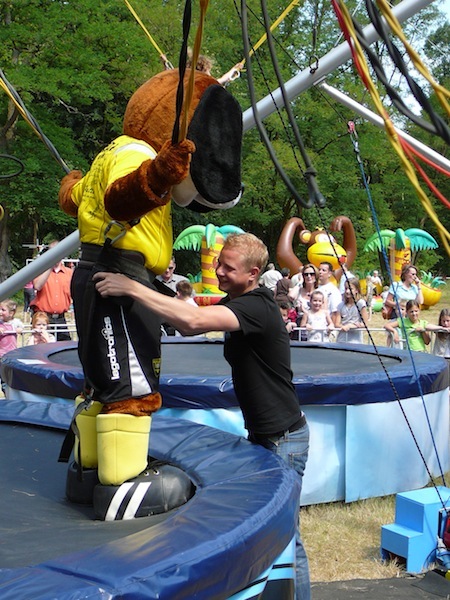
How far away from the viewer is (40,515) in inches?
87.2

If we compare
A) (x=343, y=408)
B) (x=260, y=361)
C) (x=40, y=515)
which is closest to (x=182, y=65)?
(x=260, y=361)

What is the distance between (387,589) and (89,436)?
166cm

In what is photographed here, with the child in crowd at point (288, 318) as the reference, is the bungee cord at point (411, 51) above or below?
above

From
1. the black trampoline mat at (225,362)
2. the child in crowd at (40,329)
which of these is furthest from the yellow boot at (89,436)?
the child in crowd at (40,329)

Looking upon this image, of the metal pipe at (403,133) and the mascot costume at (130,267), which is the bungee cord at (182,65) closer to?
the mascot costume at (130,267)

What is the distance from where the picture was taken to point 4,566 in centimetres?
173

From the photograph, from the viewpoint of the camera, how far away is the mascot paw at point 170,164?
1835 millimetres

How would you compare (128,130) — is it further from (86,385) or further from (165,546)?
(165,546)

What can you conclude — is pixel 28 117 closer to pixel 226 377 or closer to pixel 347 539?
pixel 226 377

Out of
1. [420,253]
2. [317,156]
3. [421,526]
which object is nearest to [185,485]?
[421,526]

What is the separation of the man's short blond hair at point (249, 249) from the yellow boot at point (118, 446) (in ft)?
2.33

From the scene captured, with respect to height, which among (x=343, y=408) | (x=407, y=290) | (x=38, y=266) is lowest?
(x=343, y=408)

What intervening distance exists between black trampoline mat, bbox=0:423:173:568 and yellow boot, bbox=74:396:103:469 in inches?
5.8

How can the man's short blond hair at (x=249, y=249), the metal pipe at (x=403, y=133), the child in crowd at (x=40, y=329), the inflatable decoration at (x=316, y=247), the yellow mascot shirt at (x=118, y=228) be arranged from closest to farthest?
1. the yellow mascot shirt at (x=118, y=228)
2. the man's short blond hair at (x=249, y=249)
3. the metal pipe at (x=403, y=133)
4. the child in crowd at (x=40, y=329)
5. the inflatable decoration at (x=316, y=247)
